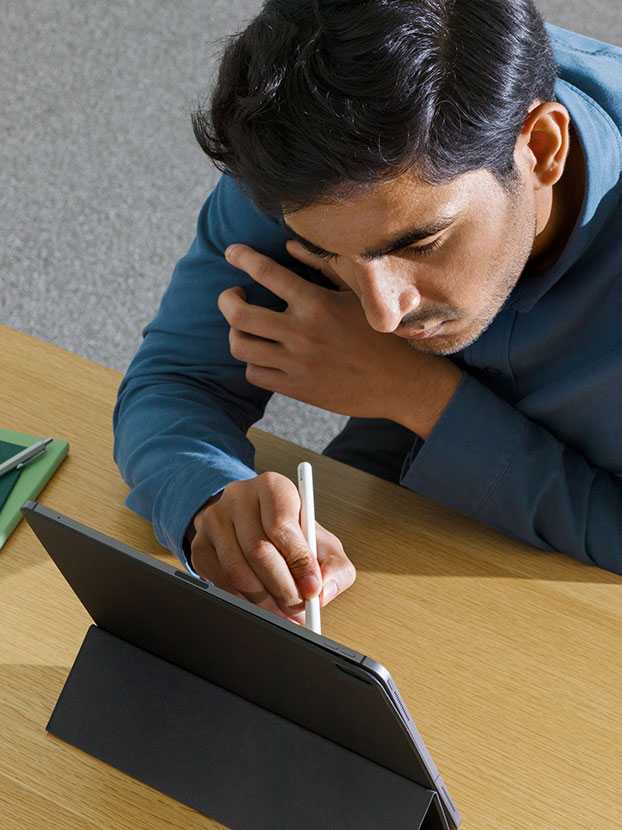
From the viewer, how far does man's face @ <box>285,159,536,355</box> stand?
864mm

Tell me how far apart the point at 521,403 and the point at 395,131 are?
1.15ft

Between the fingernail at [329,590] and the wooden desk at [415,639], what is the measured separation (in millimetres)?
14

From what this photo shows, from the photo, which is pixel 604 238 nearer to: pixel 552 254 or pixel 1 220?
pixel 552 254

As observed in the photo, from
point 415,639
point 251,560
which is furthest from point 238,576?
point 415,639

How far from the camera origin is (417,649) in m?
0.96

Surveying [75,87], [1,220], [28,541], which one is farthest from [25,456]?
[75,87]

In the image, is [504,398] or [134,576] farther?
[504,398]

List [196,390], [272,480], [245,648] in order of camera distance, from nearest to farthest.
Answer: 1. [245,648]
2. [272,480]
3. [196,390]

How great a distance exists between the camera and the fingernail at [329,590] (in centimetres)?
97

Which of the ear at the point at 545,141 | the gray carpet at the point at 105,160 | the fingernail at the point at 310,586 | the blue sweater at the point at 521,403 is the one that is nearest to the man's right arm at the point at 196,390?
the blue sweater at the point at 521,403

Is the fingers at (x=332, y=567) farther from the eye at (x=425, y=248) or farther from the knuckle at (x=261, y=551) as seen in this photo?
the eye at (x=425, y=248)

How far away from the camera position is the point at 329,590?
97cm

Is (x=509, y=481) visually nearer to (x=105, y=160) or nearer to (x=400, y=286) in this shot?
(x=400, y=286)

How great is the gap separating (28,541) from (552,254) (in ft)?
1.67
